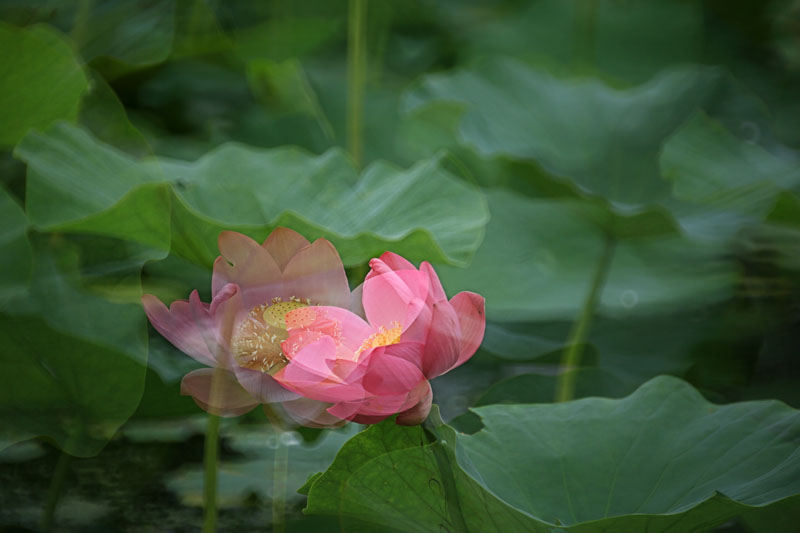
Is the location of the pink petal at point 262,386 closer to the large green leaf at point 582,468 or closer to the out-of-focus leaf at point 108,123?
the large green leaf at point 582,468

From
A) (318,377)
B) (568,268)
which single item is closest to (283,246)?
(318,377)

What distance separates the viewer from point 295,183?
797mm

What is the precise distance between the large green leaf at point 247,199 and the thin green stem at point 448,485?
21cm

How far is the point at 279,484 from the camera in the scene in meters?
0.54

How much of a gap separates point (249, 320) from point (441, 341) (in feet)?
0.39

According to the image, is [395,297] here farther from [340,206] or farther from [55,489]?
[340,206]

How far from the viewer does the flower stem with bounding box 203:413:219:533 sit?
0.49 meters

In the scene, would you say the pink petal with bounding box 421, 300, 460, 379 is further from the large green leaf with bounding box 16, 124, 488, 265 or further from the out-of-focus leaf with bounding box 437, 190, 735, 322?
the out-of-focus leaf with bounding box 437, 190, 735, 322

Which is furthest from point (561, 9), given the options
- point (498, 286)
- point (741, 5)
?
point (498, 286)

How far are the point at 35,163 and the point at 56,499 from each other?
335mm

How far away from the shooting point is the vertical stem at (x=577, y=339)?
2.37 ft

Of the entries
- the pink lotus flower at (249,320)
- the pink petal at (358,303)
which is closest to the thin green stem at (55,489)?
the pink lotus flower at (249,320)

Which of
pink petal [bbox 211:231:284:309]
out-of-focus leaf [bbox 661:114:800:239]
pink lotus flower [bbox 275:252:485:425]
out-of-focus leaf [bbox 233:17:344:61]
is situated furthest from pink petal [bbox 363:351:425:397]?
out-of-focus leaf [bbox 233:17:344:61]

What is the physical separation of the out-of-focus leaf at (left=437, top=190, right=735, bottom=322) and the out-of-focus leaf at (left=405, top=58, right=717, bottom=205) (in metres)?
0.07
